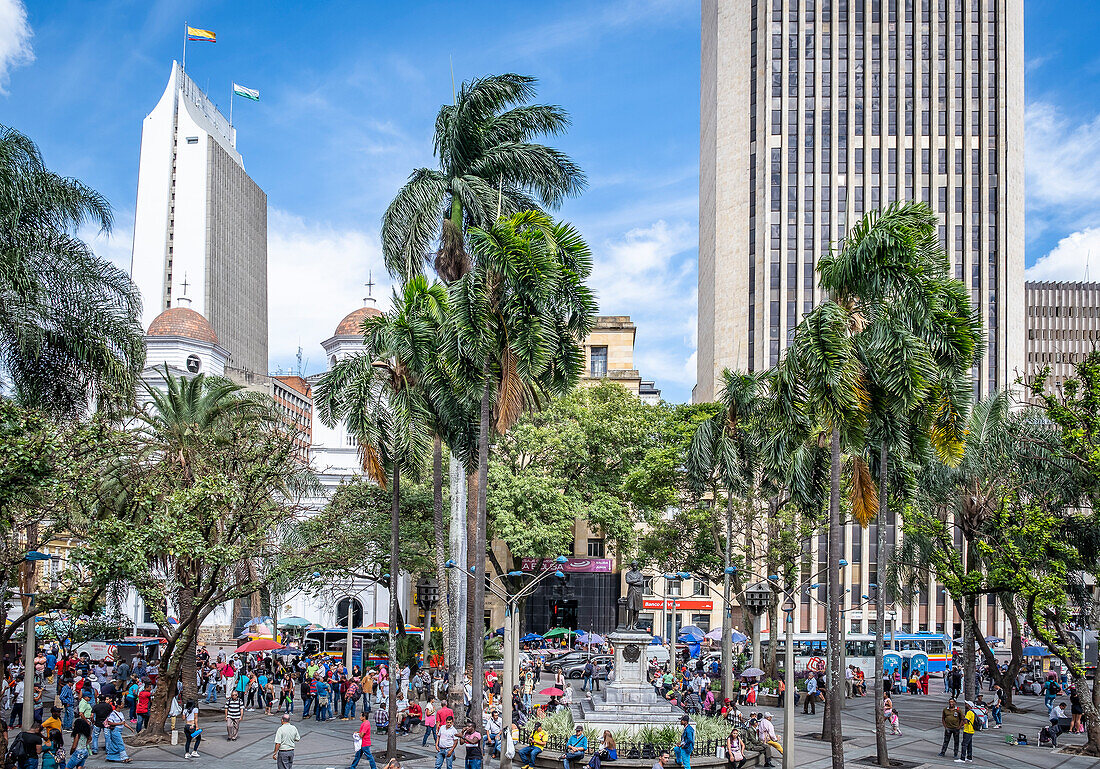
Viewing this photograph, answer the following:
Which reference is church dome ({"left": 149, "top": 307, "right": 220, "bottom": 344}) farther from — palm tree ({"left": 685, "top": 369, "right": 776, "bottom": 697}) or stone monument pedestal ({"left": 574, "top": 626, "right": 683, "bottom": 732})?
stone monument pedestal ({"left": 574, "top": 626, "right": 683, "bottom": 732})

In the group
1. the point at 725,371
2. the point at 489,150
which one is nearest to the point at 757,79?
the point at 725,371

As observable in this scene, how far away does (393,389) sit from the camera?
27969 millimetres

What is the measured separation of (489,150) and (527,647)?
33.4 meters

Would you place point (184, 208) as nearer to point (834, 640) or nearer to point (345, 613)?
point (345, 613)

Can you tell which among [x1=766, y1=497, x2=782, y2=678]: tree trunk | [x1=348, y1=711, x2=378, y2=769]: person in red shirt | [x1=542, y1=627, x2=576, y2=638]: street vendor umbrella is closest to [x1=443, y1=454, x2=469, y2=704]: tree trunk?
[x1=348, y1=711, x2=378, y2=769]: person in red shirt

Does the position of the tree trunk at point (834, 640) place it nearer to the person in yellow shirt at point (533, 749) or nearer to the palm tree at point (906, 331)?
the palm tree at point (906, 331)

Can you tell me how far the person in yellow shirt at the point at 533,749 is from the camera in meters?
20.1

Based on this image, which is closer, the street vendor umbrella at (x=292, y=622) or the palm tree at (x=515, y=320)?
the palm tree at (x=515, y=320)

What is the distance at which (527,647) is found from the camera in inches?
2183

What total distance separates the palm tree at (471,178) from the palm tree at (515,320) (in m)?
6.34

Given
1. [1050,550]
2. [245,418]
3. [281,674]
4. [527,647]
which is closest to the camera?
[1050,550]

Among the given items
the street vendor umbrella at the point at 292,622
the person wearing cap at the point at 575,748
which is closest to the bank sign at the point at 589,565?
the street vendor umbrella at the point at 292,622

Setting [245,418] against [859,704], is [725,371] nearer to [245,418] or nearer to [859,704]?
[859,704]

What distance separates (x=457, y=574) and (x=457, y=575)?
9 centimetres
